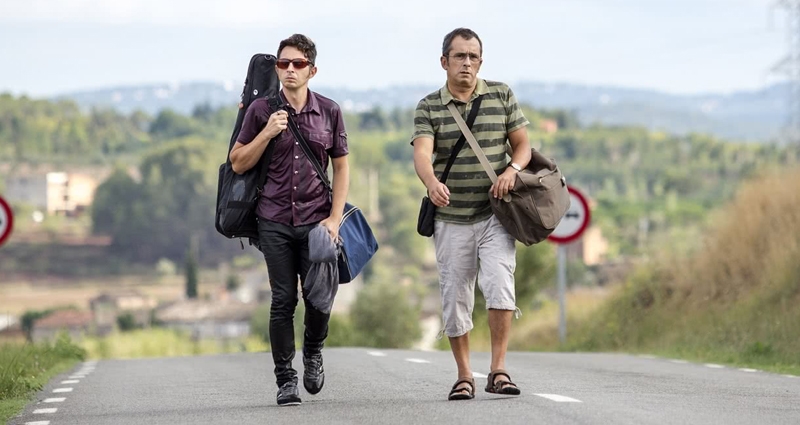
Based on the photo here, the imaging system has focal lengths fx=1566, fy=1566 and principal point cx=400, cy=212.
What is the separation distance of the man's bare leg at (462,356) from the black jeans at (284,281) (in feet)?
2.71

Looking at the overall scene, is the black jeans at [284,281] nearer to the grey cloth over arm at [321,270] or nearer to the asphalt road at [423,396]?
the grey cloth over arm at [321,270]

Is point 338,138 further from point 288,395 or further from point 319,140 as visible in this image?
point 288,395

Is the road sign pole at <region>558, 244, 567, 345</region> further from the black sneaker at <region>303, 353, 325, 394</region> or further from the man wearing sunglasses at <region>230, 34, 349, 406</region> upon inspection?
the man wearing sunglasses at <region>230, 34, 349, 406</region>

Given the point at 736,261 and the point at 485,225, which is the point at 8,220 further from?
the point at 485,225

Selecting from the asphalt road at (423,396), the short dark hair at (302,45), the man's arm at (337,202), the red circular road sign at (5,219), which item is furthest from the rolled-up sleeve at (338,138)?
the red circular road sign at (5,219)

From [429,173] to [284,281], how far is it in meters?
1.10

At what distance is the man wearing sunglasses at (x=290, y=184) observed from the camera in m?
9.46

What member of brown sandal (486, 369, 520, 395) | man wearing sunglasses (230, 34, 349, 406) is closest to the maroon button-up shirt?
man wearing sunglasses (230, 34, 349, 406)

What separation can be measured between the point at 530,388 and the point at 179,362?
7212 mm

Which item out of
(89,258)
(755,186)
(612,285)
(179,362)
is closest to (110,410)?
(179,362)

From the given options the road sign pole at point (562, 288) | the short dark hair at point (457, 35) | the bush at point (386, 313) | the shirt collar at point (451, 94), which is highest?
the short dark hair at point (457, 35)

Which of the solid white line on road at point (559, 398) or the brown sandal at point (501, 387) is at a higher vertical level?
the brown sandal at point (501, 387)

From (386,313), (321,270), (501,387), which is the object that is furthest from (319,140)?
(386,313)

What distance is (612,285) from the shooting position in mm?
23906
